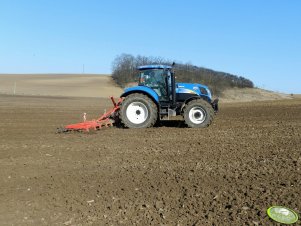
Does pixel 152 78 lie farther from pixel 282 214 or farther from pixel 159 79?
pixel 282 214

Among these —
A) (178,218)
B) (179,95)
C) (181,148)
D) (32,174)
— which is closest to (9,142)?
(32,174)

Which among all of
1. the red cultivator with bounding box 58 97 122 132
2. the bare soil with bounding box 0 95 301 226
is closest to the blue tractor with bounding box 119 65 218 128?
the red cultivator with bounding box 58 97 122 132

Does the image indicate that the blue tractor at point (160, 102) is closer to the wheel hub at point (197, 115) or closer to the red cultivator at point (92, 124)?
the wheel hub at point (197, 115)

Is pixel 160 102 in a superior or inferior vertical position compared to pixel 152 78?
inferior

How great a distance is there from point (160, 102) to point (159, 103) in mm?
Result: 89

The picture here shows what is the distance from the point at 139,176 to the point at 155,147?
2376mm

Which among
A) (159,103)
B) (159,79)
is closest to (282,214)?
(159,103)

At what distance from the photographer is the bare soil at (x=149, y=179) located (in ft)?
16.7

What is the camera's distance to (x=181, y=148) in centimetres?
865

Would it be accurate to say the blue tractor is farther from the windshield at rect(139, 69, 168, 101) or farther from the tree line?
the tree line

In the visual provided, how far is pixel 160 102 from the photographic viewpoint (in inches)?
492

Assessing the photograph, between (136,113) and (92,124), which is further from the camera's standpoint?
(136,113)

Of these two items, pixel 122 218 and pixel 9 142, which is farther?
pixel 9 142

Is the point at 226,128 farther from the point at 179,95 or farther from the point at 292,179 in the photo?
the point at 292,179
